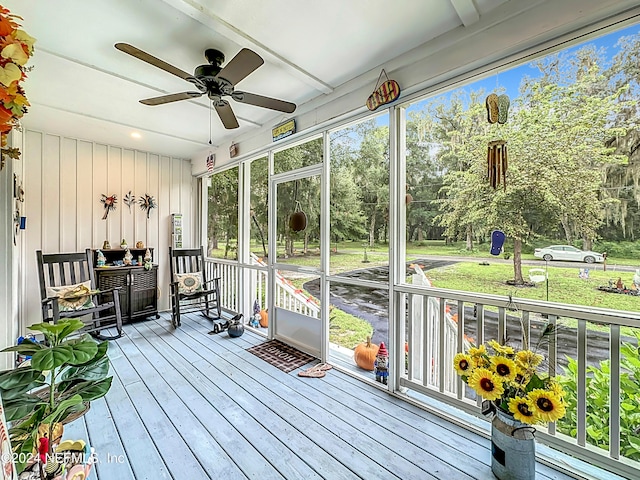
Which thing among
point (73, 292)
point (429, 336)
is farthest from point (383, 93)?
point (73, 292)

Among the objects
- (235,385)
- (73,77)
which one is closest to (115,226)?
(73,77)

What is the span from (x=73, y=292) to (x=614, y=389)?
4758mm

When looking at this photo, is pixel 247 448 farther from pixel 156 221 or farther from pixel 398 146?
pixel 156 221

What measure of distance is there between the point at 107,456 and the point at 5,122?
1.92 metres

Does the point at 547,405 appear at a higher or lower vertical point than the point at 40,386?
lower

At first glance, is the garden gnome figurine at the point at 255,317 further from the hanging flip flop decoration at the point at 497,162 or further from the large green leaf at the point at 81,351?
the hanging flip flop decoration at the point at 497,162

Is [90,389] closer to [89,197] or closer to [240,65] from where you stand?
[240,65]

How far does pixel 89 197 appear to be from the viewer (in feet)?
13.7

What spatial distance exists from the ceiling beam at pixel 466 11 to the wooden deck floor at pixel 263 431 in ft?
8.75

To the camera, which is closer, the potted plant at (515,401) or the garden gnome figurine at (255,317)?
the potted plant at (515,401)

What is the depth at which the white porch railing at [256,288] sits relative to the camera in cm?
334

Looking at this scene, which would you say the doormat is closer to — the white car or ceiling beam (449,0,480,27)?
the white car

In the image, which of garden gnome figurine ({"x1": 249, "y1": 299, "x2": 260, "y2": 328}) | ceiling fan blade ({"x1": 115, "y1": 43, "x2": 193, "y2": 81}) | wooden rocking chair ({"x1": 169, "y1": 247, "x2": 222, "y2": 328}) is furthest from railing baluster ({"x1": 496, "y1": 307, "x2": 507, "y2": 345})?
wooden rocking chair ({"x1": 169, "y1": 247, "x2": 222, "y2": 328})

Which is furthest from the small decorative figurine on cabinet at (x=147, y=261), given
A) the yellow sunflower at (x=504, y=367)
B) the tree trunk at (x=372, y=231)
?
the yellow sunflower at (x=504, y=367)
